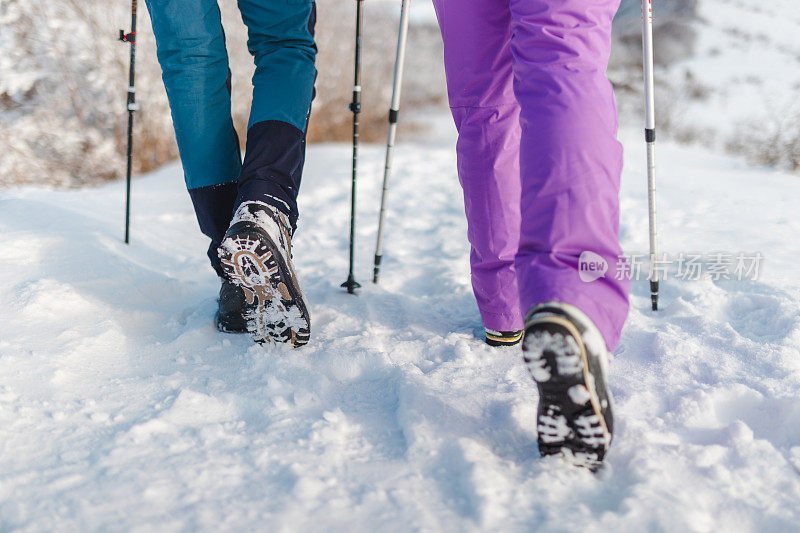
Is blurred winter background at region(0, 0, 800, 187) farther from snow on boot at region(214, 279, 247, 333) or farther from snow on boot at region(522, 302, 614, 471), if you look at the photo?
snow on boot at region(522, 302, 614, 471)

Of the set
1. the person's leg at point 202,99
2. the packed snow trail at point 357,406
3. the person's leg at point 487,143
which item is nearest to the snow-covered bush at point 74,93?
the packed snow trail at point 357,406

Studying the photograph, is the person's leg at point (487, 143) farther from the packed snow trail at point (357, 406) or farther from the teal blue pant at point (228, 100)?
the teal blue pant at point (228, 100)

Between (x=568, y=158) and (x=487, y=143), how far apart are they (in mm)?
446

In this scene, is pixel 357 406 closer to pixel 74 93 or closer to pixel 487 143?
pixel 487 143

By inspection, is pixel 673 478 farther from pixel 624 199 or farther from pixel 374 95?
pixel 374 95

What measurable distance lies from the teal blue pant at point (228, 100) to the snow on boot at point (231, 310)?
0.12 meters

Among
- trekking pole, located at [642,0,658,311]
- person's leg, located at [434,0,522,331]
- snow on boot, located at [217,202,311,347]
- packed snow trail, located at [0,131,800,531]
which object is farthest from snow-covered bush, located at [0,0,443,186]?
trekking pole, located at [642,0,658,311]

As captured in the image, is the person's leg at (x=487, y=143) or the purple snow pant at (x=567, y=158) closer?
the purple snow pant at (x=567, y=158)

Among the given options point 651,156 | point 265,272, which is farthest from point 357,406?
point 651,156

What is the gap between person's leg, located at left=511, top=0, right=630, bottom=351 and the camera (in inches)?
37.4

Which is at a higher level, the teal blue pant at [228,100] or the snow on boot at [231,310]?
the teal blue pant at [228,100]

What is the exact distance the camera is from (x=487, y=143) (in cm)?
141

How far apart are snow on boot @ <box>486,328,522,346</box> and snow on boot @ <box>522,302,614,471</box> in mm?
521

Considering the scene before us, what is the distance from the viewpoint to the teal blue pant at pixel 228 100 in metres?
1.39
